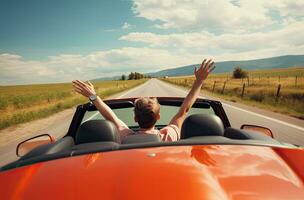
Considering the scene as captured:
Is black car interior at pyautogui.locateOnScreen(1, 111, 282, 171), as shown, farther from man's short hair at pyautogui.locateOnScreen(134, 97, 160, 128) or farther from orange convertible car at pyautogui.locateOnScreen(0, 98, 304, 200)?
man's short hair at pyautogui.locateOnScreen(134, 97, 160, 128)

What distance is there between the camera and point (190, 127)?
2979mm

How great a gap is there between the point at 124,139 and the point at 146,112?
338 mm

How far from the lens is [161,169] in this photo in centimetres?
203

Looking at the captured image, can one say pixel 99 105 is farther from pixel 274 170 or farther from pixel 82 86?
pixel 274 170

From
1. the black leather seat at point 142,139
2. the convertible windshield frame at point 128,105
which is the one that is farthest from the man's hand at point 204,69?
the black leather seat at point 142,139

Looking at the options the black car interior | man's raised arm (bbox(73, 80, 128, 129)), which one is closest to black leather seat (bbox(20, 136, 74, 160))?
the black car interior

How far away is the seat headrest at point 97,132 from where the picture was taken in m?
2.91

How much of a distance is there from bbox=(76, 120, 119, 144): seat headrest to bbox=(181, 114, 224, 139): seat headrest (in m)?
0.54

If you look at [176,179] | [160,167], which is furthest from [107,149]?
[176,179]

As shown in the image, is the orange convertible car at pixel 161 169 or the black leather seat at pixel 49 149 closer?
the orange convertible car at pixel 161 169

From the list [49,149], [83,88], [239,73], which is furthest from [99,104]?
[239,73]

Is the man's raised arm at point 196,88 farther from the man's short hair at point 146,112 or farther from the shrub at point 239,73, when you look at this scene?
the shrub at point 239,73

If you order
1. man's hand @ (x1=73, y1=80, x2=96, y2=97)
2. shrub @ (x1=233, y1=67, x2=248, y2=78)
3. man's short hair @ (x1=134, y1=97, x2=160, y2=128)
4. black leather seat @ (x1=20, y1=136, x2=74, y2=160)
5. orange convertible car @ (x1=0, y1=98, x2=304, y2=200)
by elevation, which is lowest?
shrub @ (x1=233, y1=67, x2=248, y2=78)

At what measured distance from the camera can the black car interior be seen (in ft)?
8.54
